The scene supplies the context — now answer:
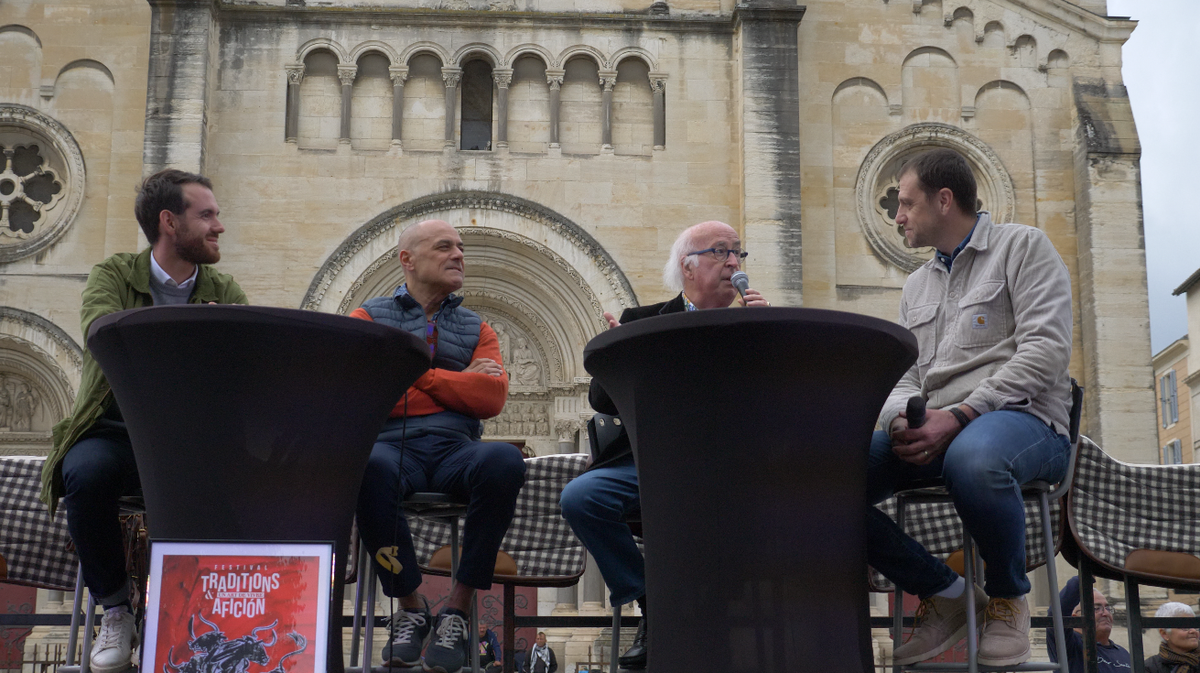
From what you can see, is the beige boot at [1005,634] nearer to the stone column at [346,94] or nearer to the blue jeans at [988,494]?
the blue jeans at [988,494]

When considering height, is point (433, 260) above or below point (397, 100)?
below

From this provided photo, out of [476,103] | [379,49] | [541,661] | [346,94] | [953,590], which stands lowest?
[541,661]

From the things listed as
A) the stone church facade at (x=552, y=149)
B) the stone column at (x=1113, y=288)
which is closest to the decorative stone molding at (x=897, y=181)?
the stone church facade at (x=552, y=149)

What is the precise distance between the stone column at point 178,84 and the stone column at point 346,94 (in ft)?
5.32

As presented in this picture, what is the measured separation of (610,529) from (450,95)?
11773 millimetres

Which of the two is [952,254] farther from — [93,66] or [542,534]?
[93,66]

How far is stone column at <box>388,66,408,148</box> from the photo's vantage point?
587 inches

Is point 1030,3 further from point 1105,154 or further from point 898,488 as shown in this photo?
point 898,488

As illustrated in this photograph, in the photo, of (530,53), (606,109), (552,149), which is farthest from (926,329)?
(530,53)

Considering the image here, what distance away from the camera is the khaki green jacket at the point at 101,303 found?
3953 mm

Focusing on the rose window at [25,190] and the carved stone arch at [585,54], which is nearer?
the rose window at [25,190]

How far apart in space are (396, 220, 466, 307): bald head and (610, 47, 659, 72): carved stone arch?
1094 centimetres

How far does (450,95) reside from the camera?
1504cm

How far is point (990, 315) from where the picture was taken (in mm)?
3852
